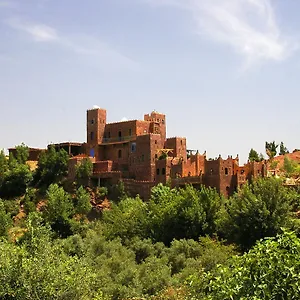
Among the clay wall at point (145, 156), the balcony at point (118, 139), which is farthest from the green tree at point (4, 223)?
the balcony at point (118, 139)

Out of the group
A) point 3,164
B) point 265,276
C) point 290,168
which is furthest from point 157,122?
point 265,276

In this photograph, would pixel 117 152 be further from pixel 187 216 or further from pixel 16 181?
pixel 187 216

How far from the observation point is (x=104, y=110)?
55031 millimetres

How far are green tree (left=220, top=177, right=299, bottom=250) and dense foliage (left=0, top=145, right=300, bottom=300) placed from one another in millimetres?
57

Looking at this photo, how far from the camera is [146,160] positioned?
4925 cm

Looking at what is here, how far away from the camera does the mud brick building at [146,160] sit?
45156mm

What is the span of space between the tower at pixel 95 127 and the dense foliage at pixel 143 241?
3124 mm

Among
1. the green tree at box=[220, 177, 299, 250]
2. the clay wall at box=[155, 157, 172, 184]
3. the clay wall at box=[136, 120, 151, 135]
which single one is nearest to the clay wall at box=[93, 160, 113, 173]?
the clay wall at box=[136, 120, 151, 135]

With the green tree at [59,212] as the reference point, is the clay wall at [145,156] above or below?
above

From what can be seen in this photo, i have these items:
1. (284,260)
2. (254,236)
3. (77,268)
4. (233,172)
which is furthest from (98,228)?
(284,260)

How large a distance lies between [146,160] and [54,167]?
891cm

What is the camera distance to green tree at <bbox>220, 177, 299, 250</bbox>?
1282 inches

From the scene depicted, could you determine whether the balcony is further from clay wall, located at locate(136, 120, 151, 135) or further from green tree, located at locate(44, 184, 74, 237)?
green tree, located at locate(44, 184, 74, 237)

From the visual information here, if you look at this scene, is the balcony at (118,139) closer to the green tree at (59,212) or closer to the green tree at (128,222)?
the green tree at (59,212)
